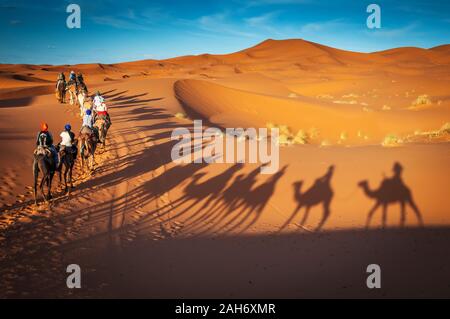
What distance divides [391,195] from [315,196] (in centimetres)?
219

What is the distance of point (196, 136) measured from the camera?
16.8 meters

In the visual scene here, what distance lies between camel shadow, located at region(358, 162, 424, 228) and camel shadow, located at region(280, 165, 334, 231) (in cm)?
107

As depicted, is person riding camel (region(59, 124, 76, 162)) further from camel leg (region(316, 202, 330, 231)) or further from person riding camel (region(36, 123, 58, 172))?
camel leg (region(316, 202, 330, 231))

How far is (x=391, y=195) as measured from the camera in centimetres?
962

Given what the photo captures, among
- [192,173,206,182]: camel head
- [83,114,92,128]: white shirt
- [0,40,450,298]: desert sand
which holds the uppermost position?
[83,114,92,128]: white shirt

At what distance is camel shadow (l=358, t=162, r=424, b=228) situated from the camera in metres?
8.95

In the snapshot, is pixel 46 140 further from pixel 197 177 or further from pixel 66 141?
pixel 197 177

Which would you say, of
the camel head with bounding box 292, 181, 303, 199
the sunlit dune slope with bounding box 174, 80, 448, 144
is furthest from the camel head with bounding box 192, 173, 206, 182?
the sunlit dune slope with bounding box 174, 80, 448, 144

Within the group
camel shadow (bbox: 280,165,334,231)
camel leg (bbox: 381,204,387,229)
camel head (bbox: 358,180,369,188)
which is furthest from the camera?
camel head (bbox: 358,180,369,188)

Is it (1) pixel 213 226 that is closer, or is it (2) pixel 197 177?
(1) pixel 213 226

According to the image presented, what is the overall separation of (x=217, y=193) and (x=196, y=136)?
6601 mm

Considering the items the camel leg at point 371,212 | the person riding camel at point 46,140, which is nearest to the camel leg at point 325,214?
the camel leg at point 371,212

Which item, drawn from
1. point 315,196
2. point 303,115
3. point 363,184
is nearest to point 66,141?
point 315,196
